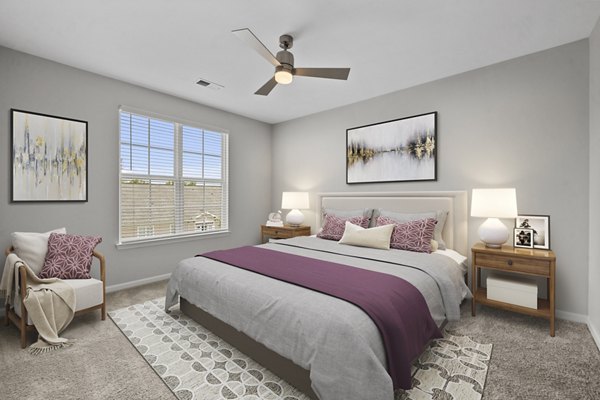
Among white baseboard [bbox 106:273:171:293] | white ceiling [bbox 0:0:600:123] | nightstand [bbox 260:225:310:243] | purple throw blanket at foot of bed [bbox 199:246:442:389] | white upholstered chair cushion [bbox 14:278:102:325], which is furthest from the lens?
nightstand [bbox 260:225:310:243]

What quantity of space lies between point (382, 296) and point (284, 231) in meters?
3.04

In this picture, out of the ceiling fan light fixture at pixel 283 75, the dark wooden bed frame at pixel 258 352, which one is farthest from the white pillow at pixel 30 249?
the ceiling fan light fixture at pixel 283 75

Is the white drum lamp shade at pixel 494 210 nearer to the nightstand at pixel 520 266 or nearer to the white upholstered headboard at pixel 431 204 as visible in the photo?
the nightstand at pixel 520 266

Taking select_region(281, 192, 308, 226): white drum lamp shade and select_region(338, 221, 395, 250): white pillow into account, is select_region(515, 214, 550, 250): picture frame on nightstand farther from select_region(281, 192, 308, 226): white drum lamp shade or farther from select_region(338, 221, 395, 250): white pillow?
select_region(281, 192, 308, 226): white drum lamp shade

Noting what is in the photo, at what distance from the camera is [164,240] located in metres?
4.04

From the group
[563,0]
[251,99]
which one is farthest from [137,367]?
[563,0]

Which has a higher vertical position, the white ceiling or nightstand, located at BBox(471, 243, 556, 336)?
the white ceiling

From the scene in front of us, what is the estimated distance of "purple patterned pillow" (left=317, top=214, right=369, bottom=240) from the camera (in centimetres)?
370

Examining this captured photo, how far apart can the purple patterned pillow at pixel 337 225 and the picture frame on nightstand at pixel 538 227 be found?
5.49ft

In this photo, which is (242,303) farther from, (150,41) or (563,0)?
(563,0)

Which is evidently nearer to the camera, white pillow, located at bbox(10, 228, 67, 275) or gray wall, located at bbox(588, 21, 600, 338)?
gray wall, located at bbox(588, 21, 600, 338)

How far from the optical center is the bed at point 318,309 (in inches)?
56.9

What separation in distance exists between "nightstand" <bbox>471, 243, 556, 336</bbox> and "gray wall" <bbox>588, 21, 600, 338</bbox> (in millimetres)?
298

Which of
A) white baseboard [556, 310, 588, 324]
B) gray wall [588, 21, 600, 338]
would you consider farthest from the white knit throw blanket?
white baseboard [556, 310, 588, 324]
